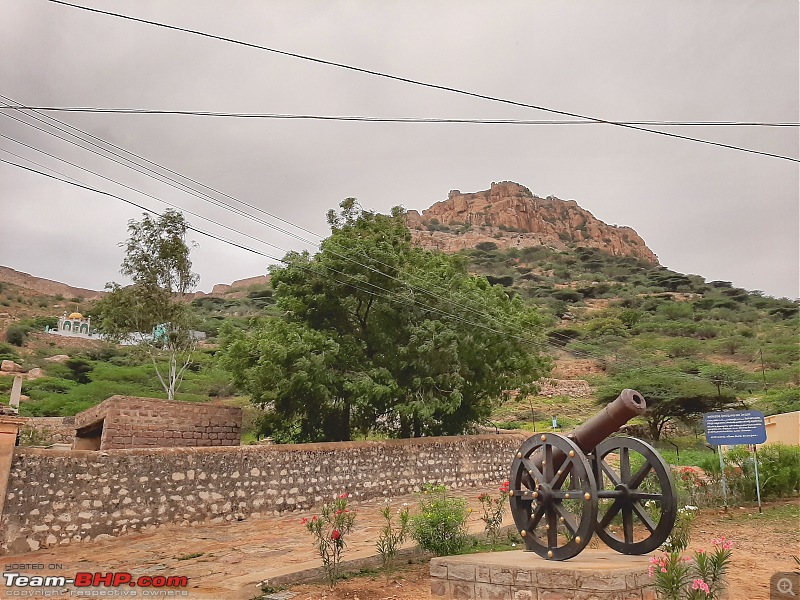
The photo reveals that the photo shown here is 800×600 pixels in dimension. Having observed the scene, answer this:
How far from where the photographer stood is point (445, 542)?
8234 millimetres

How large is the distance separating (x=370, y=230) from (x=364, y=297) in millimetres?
2317

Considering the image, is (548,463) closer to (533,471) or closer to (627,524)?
(533,471)

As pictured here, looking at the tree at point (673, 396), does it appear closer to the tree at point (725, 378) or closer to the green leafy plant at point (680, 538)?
the tree at point (725, 378)

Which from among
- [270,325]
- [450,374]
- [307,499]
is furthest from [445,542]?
[270,325]

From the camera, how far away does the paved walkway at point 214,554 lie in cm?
762

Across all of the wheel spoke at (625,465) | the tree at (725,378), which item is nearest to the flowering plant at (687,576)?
the wheel spoke at (625,465)

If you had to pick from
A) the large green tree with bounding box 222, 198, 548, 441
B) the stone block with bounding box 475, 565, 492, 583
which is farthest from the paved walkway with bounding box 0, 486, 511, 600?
the large green tree with bounding box 222, 198, 548, 441

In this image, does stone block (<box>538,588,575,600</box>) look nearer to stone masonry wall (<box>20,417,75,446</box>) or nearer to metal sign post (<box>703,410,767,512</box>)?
metal sign post (<box>703,410,767,512</box>)

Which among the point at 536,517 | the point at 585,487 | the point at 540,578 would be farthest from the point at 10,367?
the point at 585,487

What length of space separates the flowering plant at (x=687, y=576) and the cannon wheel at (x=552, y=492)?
83 cm

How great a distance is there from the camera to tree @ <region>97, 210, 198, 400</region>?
20391 mm

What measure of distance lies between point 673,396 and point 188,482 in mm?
22966

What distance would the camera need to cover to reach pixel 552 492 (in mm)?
7016

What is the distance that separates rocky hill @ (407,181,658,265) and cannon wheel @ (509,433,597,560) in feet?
367
